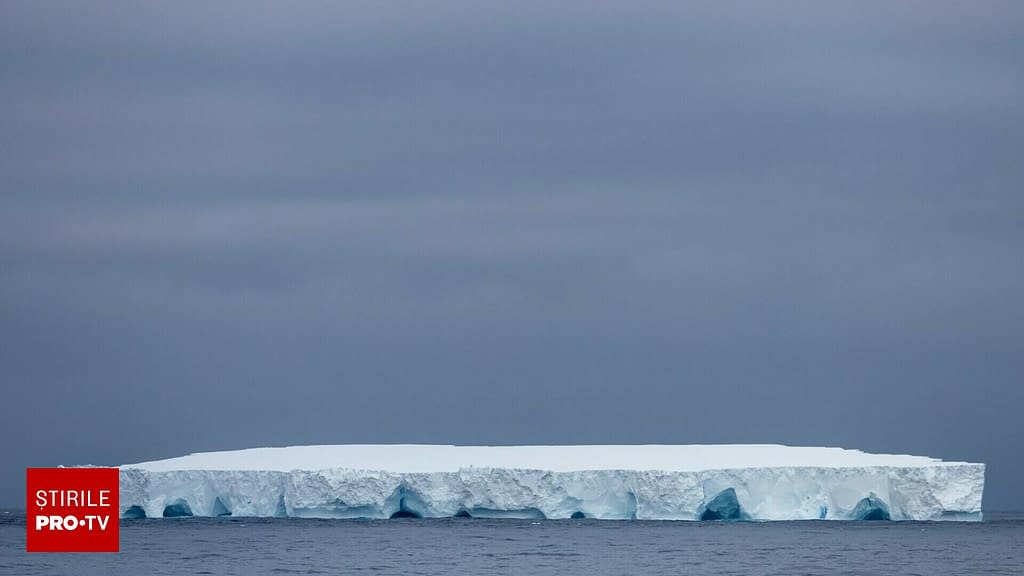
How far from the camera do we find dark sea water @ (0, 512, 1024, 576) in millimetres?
26484

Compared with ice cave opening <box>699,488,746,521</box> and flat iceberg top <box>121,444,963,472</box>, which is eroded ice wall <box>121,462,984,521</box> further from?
flat iceberg top <box>121,444,963,472</box>

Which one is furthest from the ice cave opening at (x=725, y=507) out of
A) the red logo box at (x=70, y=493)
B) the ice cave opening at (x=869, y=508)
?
the red logo box at (x=70, y=493)

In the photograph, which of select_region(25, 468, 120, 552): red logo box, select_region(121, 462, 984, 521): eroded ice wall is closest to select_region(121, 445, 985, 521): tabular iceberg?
select_region(121, 462, 984, 521): eroded ice wall

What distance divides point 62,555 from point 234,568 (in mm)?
5696

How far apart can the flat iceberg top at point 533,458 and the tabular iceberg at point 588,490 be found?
5.0 inches

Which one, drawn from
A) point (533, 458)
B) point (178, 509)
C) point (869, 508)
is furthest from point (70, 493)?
point (869, 508)

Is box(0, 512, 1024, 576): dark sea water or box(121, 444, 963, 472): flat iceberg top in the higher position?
box(121, 444, 963, 472): flat iceberg top

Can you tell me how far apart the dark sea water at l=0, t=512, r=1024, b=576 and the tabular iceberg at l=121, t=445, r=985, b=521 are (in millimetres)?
662

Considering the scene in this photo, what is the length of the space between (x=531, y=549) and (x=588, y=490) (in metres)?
2.22

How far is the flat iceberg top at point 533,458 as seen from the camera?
112ft

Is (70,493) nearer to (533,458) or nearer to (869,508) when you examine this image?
(533,458)

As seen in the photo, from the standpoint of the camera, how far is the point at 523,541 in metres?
32.8

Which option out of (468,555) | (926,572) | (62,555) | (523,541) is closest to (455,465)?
(523,541)

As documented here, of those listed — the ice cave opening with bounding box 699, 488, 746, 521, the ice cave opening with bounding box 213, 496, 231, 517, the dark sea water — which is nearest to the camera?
the dark sea water
